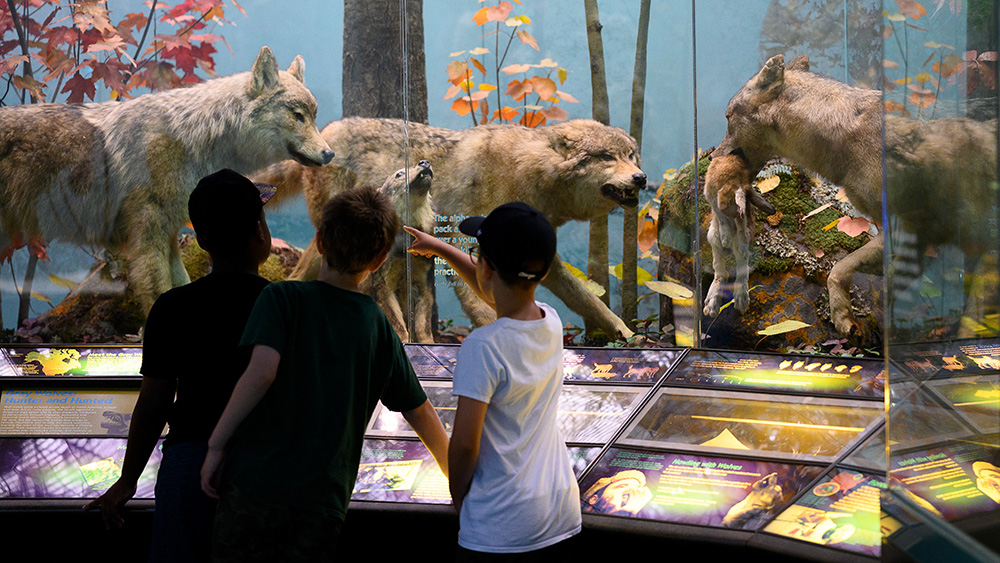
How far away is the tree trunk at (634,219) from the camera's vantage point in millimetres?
3312

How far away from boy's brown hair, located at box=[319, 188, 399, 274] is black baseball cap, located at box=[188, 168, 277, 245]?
0.20 m

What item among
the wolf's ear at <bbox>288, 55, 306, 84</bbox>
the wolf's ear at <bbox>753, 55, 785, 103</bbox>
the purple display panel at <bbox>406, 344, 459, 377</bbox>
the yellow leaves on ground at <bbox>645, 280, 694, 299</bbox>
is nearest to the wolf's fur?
the purple display panel at <bbox>406, 344, 459, 377</bbox>

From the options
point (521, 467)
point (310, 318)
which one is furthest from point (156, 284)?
point (521, 467)

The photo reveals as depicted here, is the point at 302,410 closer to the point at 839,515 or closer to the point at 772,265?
the point at 839,515

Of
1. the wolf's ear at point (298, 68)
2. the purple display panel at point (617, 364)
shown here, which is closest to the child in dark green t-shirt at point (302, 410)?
the purple display panel at point (617, 364)

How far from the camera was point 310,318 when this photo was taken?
1.48 meters

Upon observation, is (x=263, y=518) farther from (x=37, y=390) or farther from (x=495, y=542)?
(x=37, y=390)

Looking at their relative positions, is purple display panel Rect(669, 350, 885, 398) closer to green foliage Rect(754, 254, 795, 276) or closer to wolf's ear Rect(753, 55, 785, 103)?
green foliage Rect(754, 254, 795, 276)

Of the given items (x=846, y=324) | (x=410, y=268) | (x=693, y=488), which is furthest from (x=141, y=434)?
(x=846, y=324)

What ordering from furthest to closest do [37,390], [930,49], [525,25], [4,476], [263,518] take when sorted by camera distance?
[525,25], [37,390], [4,476], [263,518], [930,49]

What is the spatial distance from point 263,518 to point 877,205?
104 inches

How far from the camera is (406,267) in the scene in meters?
3.64

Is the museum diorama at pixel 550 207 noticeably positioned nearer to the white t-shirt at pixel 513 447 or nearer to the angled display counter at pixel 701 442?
the angled display counter at pixel 701 442

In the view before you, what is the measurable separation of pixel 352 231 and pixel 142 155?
2558mm
